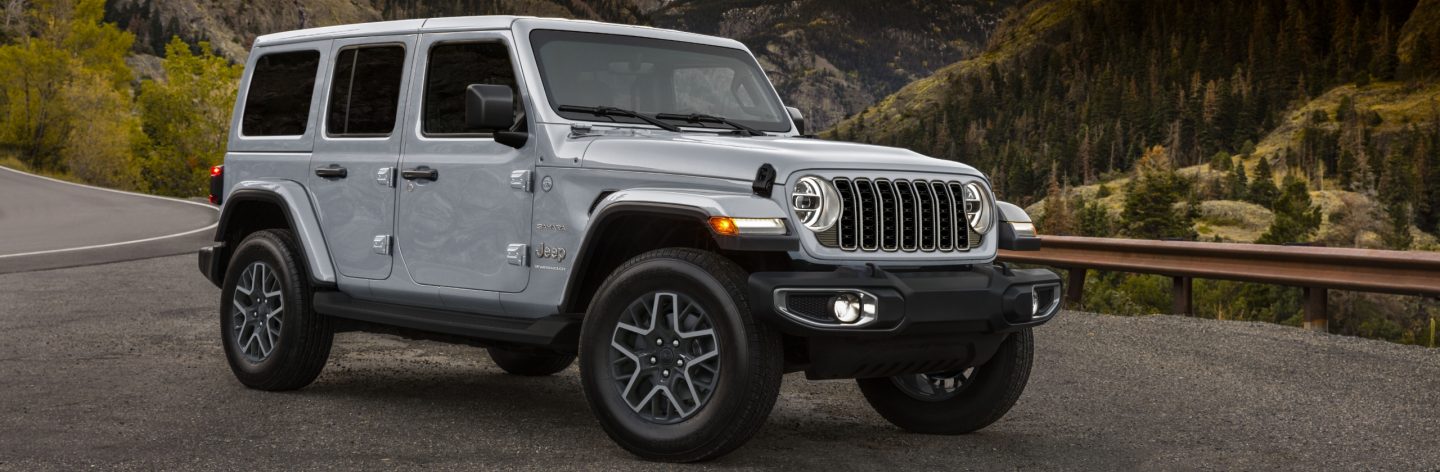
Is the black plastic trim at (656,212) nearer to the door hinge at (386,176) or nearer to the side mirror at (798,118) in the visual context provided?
the door hinge at (386,176)

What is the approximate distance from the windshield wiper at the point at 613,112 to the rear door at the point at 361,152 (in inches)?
42.1

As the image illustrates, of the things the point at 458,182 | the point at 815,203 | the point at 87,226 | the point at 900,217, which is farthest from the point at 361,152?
the point at 87,226

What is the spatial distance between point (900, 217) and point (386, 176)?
8.91 ft

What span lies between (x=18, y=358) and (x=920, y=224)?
6.16 metres

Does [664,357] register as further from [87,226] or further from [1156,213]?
[1156,213]

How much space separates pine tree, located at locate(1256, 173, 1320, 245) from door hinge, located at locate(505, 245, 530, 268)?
137 m

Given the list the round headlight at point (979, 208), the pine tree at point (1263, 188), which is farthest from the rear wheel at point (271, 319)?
the pine tree at point (1263, 188)

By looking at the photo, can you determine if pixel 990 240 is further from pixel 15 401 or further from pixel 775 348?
pixel 15 401

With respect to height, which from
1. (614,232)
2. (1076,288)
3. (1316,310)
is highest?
(614,232)

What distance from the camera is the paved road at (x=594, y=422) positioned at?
560 cm


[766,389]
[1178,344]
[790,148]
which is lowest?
[1178,344]

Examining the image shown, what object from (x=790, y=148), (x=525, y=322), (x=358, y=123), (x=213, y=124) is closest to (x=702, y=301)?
(x=790, y=148)

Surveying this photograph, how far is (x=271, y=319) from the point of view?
7.29 m

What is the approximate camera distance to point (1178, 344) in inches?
391
